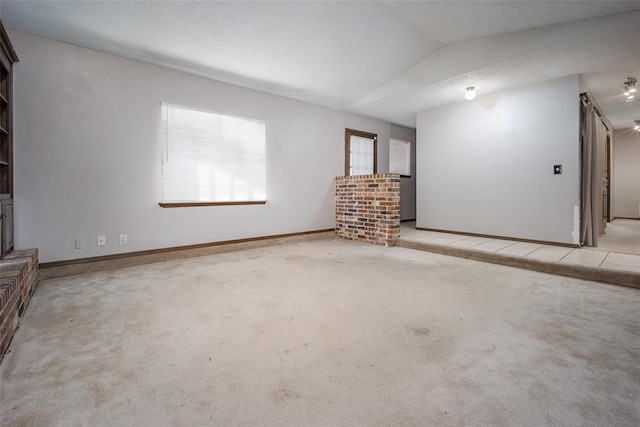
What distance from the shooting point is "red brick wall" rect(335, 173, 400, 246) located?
4.69 meters

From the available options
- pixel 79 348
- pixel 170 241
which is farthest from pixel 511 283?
pixel 170 241

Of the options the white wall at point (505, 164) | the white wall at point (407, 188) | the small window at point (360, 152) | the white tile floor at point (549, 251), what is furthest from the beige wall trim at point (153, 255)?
the white wall at point (407, 188)

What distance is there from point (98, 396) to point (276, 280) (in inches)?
68.9

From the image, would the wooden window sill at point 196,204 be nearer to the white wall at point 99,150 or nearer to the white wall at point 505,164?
the white wall at point 99,150

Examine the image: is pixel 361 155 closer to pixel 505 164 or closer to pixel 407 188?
pixel 407 188

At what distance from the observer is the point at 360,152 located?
6227 millimetres

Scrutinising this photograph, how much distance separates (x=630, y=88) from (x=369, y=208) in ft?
13.3

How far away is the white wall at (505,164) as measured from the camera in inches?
156

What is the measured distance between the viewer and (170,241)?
383cm

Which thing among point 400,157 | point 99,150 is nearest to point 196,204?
point 99,150

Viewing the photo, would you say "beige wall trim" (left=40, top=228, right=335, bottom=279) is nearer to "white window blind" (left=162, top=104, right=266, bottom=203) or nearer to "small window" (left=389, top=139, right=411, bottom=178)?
"white window blind" (left=162, top=104, right=266, bottom=203)

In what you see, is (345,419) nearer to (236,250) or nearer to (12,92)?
(236,250)

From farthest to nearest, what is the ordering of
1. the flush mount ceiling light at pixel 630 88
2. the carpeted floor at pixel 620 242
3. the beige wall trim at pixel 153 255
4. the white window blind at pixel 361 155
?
the white window blind at pixel 361 155 < the flush mount ceiling light at pixel 630 88 < the carpeted floor at pixel 620 242 < the beige wall trim at pixel 153 255

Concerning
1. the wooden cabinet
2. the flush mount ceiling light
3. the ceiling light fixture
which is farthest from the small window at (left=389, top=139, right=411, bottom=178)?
the wooden cabinet
